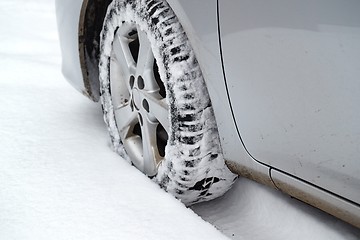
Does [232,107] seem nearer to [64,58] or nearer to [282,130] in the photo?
[282,130]

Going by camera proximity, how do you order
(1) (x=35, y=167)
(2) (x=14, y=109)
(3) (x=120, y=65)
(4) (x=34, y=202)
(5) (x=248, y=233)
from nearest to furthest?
1. (4) (x=34, y=202)
2. (5) (x=248, y=233)
3. (1) (x=35, y=167)
4. (3) (x=120, y=65)
5. (2) (x=14, y=109)

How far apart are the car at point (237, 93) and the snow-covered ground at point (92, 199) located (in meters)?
0.11

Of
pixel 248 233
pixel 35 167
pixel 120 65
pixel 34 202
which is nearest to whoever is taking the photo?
pixel 34 202

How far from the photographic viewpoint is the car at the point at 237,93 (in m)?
0.97

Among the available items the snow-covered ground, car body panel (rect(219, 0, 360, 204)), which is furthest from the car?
the snow-covered ground

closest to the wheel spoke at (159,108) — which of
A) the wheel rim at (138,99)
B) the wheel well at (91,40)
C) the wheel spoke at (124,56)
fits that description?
the wheel rim at (138,99)

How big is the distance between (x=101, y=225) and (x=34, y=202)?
0.77 feet

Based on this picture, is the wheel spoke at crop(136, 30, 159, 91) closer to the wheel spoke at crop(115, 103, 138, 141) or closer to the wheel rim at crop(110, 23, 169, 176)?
the wheel rim at crop(110, 23, 169, 176)

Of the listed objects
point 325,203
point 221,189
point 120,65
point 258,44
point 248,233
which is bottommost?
point 248,233

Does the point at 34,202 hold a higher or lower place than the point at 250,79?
lower

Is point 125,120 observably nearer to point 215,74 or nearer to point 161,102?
point 161,102

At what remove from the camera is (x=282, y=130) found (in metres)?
1.13

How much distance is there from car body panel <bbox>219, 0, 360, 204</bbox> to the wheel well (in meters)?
0.81

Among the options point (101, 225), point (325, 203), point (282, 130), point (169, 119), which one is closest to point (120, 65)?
point (169, 119)
